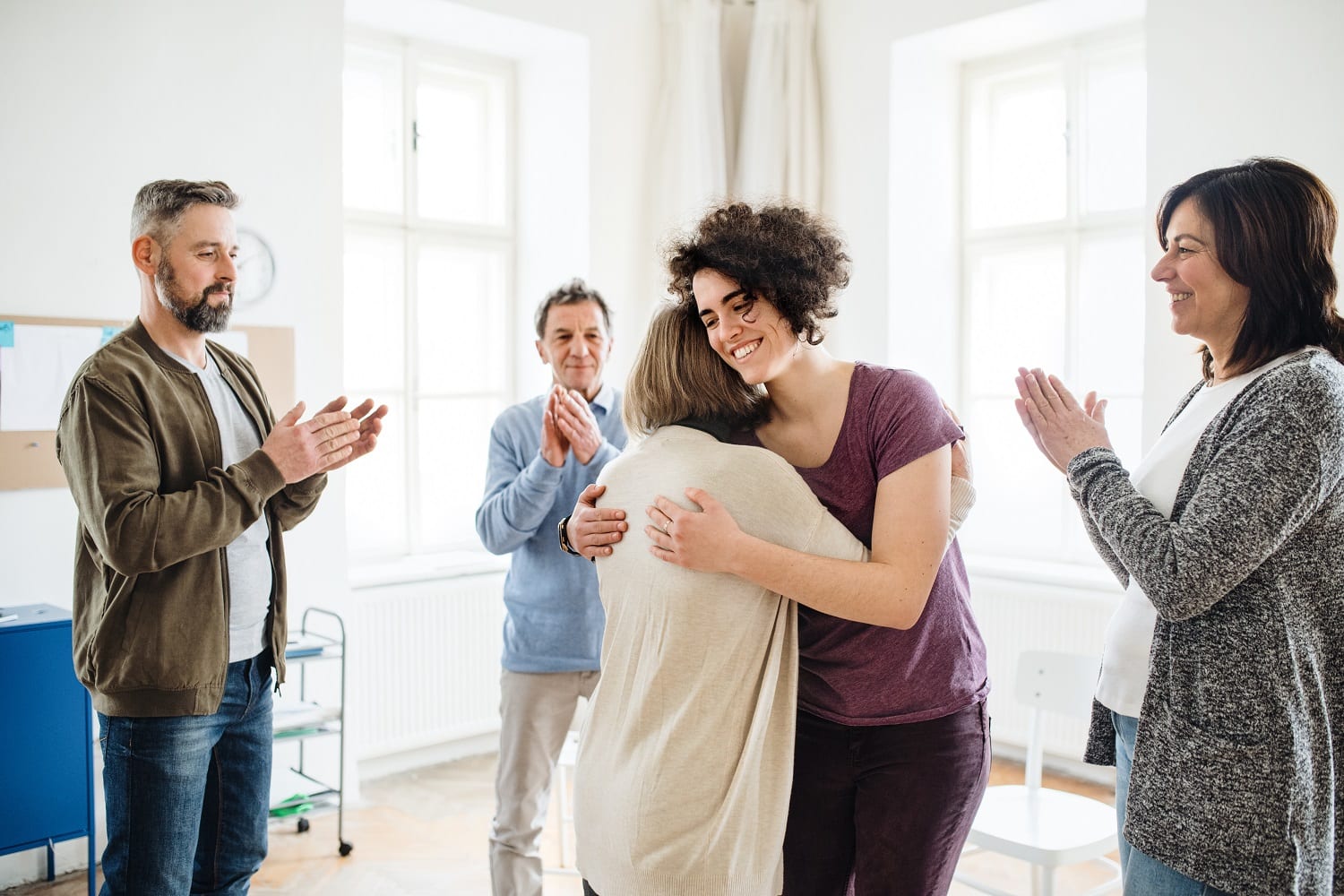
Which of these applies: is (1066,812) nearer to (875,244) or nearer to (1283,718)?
(1283,718)

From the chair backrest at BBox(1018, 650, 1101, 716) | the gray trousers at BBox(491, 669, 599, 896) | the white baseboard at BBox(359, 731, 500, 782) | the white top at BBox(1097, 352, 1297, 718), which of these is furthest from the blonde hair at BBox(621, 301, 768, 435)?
the white baseboard at BBox(359, 731, 500, 782)

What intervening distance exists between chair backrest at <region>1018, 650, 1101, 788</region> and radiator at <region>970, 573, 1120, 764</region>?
106 cm

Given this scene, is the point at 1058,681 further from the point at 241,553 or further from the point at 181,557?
the point at 181,557

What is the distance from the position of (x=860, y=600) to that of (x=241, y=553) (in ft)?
4.39

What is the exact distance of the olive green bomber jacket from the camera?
191 centimetres

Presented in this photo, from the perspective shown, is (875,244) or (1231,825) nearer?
(1231,825)

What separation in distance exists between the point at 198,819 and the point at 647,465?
4.11 feet

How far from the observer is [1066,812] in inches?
105

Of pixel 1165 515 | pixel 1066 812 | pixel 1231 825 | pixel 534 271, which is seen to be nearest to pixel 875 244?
pixel 534 271

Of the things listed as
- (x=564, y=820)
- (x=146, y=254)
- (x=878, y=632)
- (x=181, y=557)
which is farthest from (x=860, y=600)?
(x=564, y=820)

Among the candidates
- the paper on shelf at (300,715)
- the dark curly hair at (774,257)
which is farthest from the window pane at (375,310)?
the dark curly hair at (774,257)

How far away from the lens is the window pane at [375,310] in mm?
4652

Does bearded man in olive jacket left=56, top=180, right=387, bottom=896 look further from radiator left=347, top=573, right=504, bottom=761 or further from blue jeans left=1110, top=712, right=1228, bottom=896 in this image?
radiator left=347, top=573, right=504, bottom=761

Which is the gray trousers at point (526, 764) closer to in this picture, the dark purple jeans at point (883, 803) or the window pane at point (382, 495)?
the dark purple jeans at point (883, 803)
